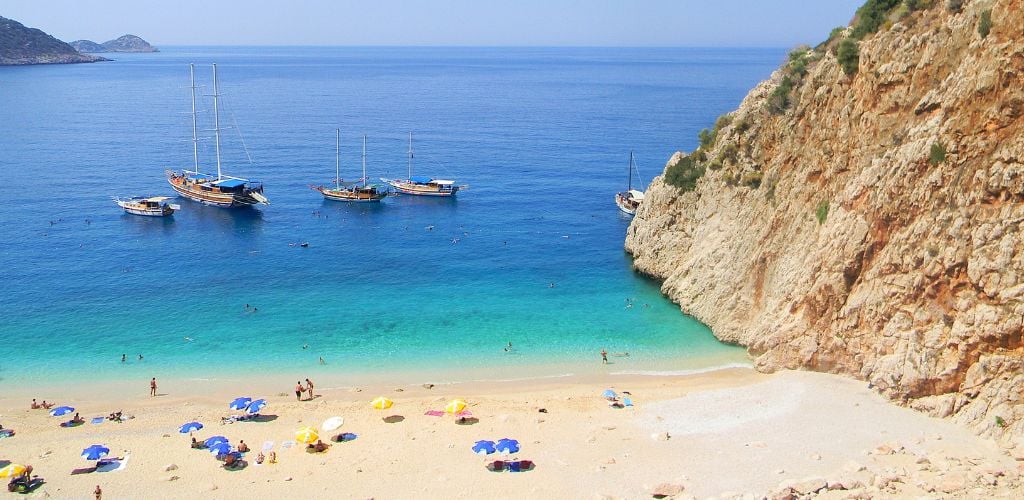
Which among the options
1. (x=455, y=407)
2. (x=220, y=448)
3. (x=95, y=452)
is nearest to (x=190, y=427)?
(x=220, y=448)

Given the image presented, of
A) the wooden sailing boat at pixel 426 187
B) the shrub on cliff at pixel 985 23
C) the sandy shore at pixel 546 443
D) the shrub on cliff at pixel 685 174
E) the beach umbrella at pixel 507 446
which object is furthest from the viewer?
the wooden sailing boat at pixel 426 187

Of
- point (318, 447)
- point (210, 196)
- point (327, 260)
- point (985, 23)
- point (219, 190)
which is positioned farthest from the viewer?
point (210, 196)

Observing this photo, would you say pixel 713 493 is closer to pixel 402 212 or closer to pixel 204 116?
pixel 402 212

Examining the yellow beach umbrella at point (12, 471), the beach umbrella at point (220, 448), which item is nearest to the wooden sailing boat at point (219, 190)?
the beach umbrella at point (220, 448)

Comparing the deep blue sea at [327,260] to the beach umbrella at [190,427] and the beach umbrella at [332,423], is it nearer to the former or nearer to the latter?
the beach umbrella at [332,423]

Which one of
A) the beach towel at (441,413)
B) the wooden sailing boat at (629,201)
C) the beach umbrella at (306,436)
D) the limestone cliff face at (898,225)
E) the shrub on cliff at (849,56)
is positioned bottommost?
the beach towel at (441,413)

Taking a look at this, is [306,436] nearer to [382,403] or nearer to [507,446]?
[382,403]
